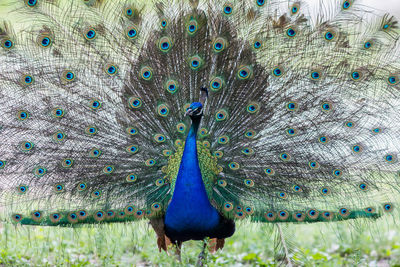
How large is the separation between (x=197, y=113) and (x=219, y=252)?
54.1 inches

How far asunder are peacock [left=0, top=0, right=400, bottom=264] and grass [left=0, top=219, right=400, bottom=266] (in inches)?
12.2

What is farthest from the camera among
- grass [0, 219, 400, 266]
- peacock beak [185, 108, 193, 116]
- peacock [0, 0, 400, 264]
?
grass [0, 219, 400, 266]

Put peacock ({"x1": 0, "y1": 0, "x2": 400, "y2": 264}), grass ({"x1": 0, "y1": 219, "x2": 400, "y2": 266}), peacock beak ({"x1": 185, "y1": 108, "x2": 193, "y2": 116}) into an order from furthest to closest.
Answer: grass ({"x1": 0, "y1": 219, "x2": 400, "y2": 266}) < peacock ({"x1": 0, "y1": 0, "x2": 400, "y2": 264}) < peacock beak ({"x1": 185, "y1": 108, "x2": 193, "y2": 116})

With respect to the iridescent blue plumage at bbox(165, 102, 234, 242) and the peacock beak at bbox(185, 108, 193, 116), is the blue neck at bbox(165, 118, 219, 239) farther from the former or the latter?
the peacock beak at bbox(185, 108, 193, 116)

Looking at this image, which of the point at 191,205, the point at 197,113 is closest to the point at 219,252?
the point at 191,205

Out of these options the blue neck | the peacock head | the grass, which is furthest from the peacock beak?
the grass

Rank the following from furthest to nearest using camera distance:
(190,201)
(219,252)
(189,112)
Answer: (219,252) < (190,201) < (189,112)

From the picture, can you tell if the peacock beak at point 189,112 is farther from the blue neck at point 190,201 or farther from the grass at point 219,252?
the grass at point 219,252

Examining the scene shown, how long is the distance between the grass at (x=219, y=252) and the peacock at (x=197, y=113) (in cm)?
31

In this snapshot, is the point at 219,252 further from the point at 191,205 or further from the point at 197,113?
the point at 197,113

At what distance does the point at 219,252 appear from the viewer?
3.65m

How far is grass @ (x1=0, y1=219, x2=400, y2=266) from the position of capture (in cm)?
346

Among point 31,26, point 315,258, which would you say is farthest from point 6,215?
point 315,258

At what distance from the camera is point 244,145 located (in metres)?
3.19
